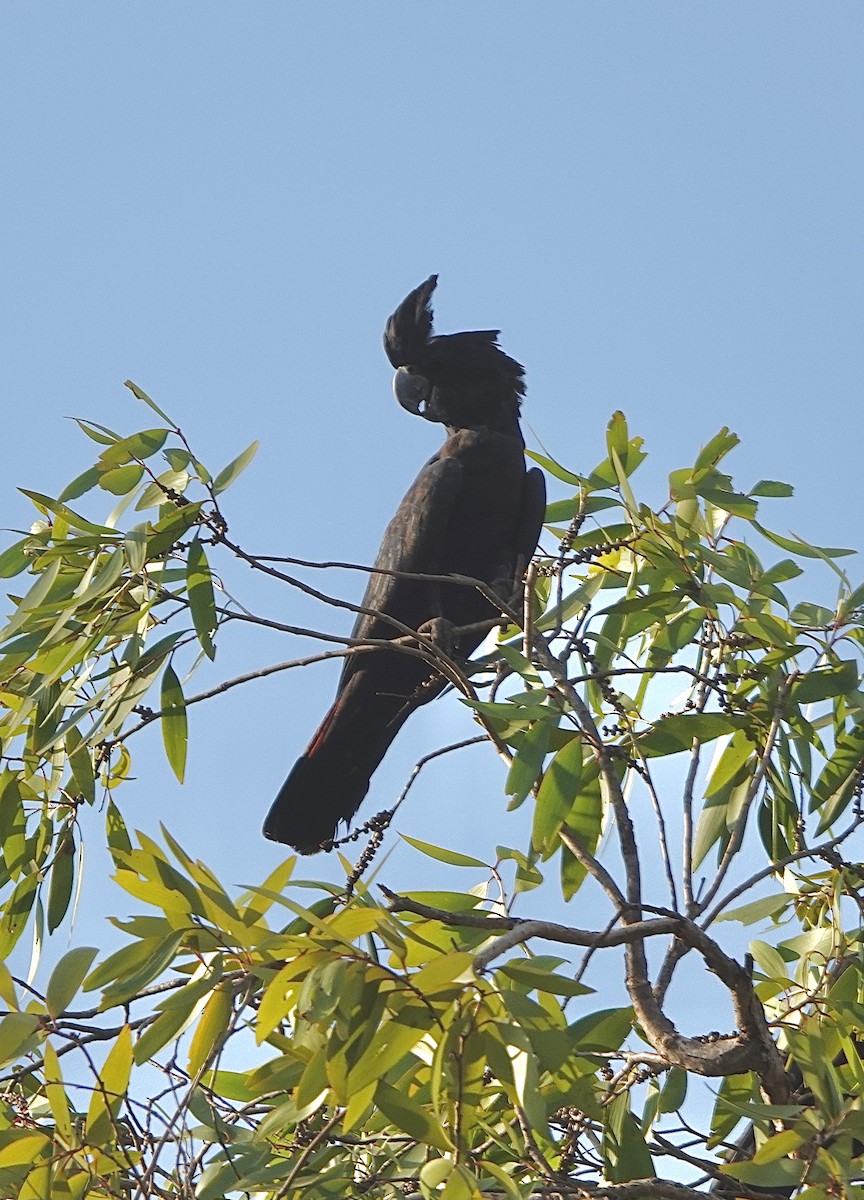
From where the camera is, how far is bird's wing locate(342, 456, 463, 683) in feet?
12.9

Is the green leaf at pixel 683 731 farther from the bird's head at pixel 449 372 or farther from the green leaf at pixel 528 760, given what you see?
the bird's head at pixel 449 372

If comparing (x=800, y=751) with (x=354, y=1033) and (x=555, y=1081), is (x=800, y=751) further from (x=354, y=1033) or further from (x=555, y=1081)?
(x=354, y=1033)

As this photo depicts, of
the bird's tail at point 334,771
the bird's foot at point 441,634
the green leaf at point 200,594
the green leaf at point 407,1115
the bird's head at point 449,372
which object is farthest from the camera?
the bird's head at point 449,372

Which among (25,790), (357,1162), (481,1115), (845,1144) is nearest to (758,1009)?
(845,1144)

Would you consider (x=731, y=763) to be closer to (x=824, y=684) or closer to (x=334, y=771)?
(x=824, y=684)

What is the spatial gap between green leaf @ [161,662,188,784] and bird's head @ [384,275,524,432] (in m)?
2.05

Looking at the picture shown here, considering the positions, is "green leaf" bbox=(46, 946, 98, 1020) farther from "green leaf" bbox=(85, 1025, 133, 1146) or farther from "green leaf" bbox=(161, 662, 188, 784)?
"green leaf" bbox=(161, 662, 188, 784)

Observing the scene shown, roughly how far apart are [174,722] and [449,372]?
228 centimetres

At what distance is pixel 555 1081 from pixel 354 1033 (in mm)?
495

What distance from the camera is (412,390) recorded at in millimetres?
4516

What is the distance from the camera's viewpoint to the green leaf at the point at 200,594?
230cm

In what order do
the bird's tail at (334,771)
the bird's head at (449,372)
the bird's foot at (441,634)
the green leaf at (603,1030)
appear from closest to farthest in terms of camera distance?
the green leaf at (603,1030) < the bird's foot at (441,634) < the bird's tail at (334,771) < the bird's head at (449,372)

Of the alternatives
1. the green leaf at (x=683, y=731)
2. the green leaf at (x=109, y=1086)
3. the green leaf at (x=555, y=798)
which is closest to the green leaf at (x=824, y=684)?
the green leaf at (x=683, y=731)

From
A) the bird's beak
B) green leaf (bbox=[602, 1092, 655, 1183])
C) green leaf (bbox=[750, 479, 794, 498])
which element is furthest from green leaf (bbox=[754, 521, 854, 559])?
the bird's beak
